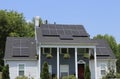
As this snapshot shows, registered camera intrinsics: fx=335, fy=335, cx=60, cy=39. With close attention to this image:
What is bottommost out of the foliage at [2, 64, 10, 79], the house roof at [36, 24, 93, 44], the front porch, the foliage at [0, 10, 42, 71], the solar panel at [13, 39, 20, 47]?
the foliage at [2, 64, 10, 79]

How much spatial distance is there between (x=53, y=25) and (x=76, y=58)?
7.14 m

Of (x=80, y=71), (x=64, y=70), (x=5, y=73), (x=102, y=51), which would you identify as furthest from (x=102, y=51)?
(x=5, y=73)

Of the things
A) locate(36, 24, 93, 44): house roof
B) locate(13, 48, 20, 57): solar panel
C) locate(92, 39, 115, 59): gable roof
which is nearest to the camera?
locate(36, 24, 93, 44): house roof

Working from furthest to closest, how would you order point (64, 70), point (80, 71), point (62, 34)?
point (80, 71) → point (62, 34) → point (64, 70)

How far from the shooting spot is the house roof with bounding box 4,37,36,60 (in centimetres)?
Answer: 4096

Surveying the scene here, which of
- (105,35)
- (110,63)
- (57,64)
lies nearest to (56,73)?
(57,64)

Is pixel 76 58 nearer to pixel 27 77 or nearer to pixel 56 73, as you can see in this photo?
pixel 56 73

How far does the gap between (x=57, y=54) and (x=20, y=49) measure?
5.17 meters

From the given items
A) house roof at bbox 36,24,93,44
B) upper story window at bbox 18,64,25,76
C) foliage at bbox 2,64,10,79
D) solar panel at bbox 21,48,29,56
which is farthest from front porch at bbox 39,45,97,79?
foliage at bbox 2,64,10,79

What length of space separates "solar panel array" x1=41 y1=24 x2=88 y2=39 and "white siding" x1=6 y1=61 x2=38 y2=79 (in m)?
4.35

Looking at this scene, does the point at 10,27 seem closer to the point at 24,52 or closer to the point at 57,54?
the point at 24,52

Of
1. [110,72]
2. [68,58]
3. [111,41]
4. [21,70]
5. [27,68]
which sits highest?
[111,41]

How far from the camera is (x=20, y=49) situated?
139 feet

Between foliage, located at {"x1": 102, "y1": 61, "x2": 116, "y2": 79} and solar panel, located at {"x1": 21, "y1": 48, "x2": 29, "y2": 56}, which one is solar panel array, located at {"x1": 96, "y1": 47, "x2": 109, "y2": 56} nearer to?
foliage, located at {"x1": 102, "y1": 61, "x2": 116, "y2": 79}
